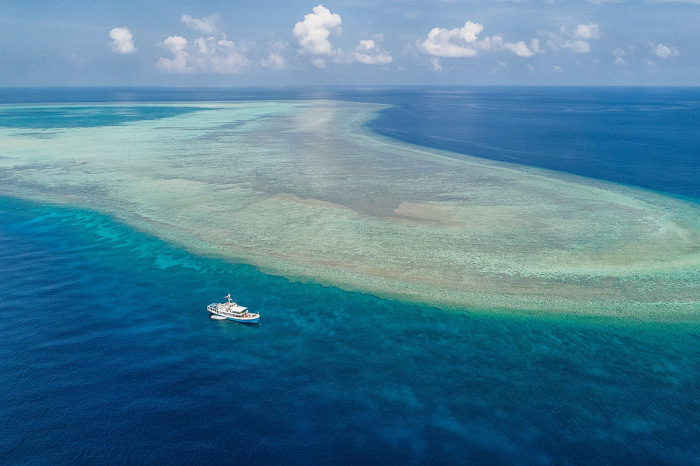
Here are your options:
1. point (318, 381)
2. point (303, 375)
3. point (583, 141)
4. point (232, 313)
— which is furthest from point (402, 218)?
point (583, 141)

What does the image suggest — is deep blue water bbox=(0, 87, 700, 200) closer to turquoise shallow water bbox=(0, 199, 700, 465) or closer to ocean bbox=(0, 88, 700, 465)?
ocean bbox=(0, 88, 700, 465)

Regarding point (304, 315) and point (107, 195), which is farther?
point (107, 195)

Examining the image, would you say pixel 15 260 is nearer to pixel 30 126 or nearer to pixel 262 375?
pixel 262 375

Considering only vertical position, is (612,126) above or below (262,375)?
above

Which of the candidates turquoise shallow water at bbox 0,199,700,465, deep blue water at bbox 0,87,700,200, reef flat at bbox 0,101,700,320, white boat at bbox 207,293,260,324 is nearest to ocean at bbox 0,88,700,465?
turquoise shallow water at bbox 0,199,700,465

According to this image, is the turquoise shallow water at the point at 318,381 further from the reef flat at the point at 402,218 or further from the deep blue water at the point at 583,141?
the deep blue water at the point at 583,141

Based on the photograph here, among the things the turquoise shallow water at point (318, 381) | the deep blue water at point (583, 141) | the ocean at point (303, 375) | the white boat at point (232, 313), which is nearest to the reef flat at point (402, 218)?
the ocean at point (303, 375)

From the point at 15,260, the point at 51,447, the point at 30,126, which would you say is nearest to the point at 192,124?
the point at 30,126
